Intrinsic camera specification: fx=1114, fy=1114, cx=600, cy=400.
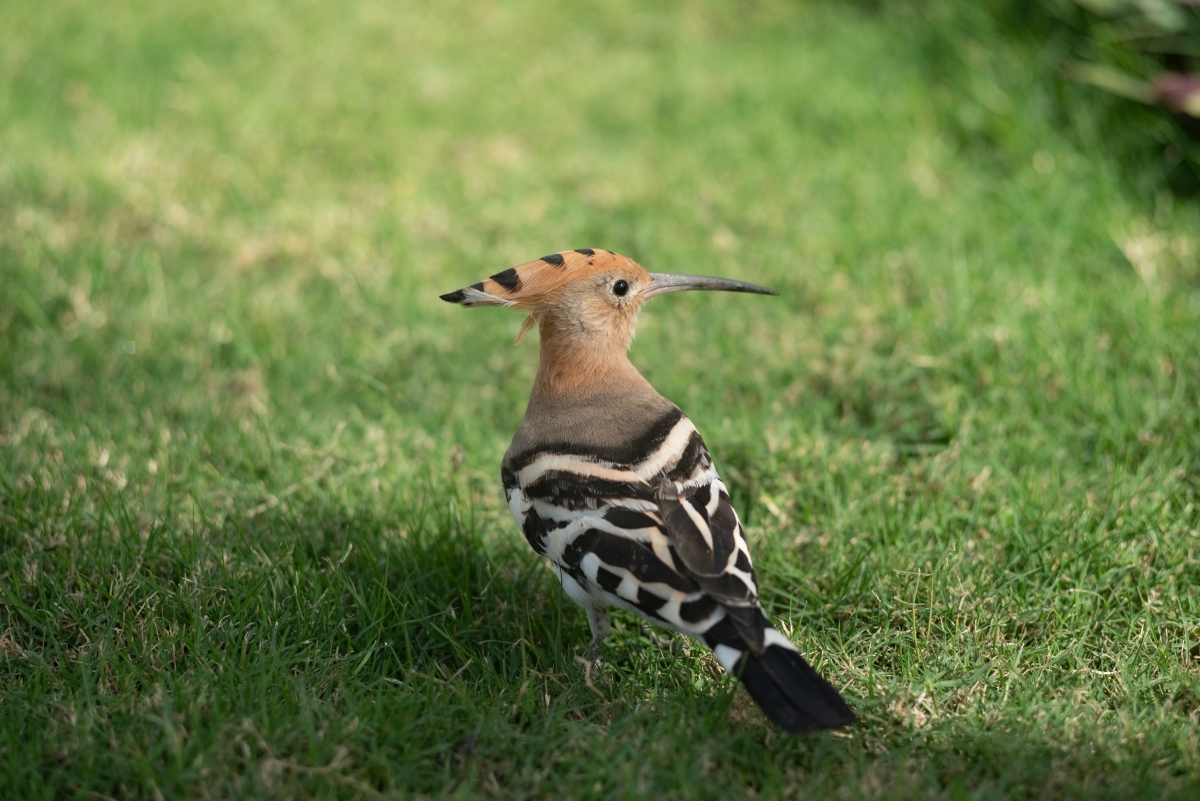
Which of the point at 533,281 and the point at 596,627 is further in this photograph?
the point at 533,281

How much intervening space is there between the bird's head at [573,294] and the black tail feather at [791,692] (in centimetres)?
93

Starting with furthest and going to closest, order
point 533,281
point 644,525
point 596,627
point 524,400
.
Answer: point 524,400 < point 533,281 < point 596,627 < point 644,525

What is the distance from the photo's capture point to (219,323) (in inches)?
164

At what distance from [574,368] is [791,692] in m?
0.98

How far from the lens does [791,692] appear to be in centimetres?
215

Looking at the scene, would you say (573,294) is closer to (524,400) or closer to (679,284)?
(679,284)

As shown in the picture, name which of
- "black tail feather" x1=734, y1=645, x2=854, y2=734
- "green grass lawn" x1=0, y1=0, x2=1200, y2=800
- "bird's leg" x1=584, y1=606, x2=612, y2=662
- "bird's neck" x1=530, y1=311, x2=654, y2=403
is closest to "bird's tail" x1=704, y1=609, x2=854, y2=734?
"black tail feather" x1=734, y1=645, x2=854, y2=734

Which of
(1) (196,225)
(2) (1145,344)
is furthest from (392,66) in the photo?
(2) (1145,344)

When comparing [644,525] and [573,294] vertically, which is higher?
[573,294]

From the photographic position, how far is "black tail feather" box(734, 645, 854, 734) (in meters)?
2.11

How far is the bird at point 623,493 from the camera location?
7.31 feet

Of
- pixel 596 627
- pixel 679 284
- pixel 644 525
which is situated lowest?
pixel 596 627

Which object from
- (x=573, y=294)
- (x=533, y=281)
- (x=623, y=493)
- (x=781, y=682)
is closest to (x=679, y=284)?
(x=573, y=294)

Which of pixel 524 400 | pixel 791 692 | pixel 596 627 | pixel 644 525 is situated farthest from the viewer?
pixel 524 400
